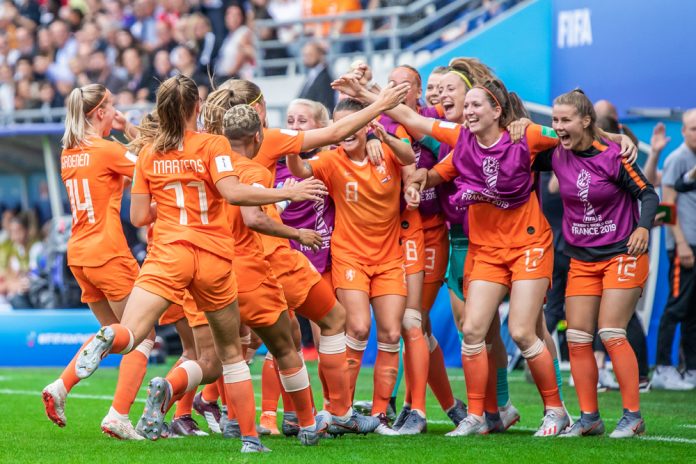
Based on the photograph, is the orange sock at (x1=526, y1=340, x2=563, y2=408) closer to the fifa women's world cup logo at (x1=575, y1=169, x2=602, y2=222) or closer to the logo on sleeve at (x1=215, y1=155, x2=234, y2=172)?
the fifa women's world cup logo at (x1=575, y1=169, x2=602, y2=222)

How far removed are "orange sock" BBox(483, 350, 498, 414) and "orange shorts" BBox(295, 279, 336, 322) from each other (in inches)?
54.8

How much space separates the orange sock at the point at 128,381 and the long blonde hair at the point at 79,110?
145 cm

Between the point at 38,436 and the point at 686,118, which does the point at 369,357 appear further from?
the point at 38,436

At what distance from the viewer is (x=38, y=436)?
725cm

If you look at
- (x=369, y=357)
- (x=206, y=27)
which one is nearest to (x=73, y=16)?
(x=206, y=27)

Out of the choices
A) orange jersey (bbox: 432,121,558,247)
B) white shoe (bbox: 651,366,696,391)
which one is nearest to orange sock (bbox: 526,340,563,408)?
orange jersey (bbox: 432,121,558,247)

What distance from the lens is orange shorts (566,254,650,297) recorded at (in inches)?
276

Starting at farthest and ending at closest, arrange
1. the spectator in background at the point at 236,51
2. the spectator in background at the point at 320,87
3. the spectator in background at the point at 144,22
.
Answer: the spectator in background at the point at 144,22 < the spectator in background at the point at 236,51 < the spectator in background at the point at 320,87

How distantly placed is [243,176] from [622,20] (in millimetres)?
6648

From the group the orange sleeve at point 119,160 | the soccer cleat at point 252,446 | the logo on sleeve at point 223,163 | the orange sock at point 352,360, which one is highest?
the logo on sleeve at point 223,163

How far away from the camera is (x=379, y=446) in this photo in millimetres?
6562

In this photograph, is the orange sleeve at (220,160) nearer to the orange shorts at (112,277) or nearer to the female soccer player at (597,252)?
the orange shorts at (112,277)

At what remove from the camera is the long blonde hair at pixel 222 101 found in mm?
6844

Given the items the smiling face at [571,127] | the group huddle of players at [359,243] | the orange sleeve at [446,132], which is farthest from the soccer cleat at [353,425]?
the smiling face at [571,127]
